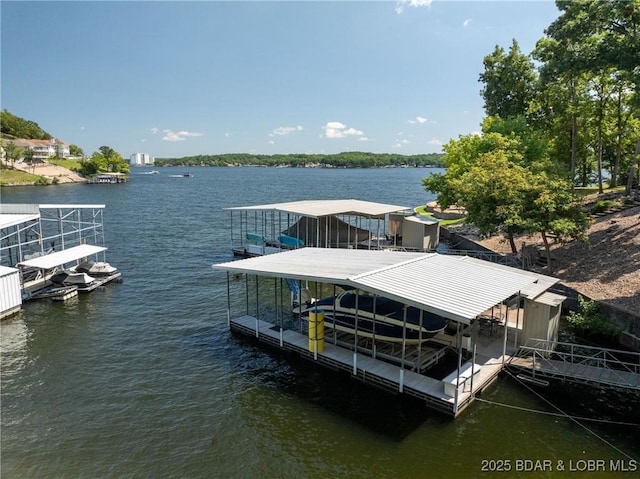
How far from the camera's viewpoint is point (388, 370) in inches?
629

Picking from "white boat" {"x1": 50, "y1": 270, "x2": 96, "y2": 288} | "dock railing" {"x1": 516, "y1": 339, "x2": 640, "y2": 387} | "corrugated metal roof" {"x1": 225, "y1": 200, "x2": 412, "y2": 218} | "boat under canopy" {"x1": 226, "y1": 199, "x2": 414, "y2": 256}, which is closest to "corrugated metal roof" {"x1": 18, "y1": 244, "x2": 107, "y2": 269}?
"white boat" {"x1": 50, "y1": 270, "x2": 96, "y2": 288}

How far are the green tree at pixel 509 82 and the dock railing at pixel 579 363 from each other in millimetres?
37210

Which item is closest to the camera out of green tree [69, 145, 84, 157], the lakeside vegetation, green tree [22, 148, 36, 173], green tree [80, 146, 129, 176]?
the lakeside vegetation

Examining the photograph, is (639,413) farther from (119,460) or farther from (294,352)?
(119,460)

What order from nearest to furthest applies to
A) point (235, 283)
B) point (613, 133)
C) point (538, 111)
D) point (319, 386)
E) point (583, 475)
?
point (583, 475) < point (319, 386) < point (235, 283) < point (613, 133) < point (538, 111)

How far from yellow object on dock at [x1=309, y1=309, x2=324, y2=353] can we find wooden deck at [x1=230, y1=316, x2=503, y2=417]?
0.26 m

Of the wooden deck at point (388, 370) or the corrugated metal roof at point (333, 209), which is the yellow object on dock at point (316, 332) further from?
the corrugated metal roof at point (333, 209)

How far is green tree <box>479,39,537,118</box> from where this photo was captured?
49469 mm

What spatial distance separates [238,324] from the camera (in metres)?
20.7

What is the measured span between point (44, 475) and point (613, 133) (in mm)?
46760

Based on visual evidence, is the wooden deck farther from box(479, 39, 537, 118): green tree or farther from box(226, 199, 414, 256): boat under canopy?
box(479, 39, 537, 118): green tree

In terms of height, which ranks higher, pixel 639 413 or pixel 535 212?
pixel 535 212

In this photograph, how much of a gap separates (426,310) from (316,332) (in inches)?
211

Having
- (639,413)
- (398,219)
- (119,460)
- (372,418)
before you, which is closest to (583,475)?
(639,413)
